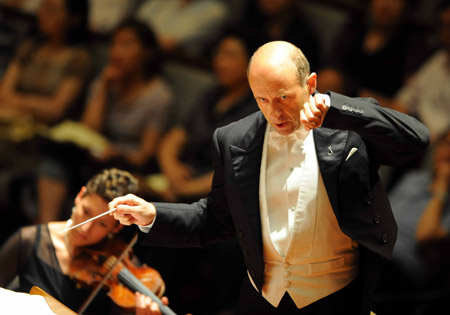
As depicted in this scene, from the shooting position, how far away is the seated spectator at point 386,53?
153 inches

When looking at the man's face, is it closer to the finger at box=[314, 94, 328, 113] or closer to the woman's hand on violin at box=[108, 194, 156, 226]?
the finger at box=[314, 94, 328, 113]

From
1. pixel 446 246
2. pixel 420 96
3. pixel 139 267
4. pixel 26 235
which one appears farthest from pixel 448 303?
pixel 26 235

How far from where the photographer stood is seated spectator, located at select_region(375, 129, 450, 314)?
341 centimetres

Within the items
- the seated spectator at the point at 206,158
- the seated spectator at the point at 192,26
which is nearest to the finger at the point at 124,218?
the seated spectator at the point at 206,158

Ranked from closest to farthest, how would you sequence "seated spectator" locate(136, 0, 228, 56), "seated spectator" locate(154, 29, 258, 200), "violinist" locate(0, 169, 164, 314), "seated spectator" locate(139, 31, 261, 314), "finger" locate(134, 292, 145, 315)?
"finger" locate(134, 292, 145, 315)
"violinist" locate(0, 169, 164, 314)
"seated spectator" locate(139, 31, 261, 314)
"seated spectator" locate(154, 29, 258, 200)
"seated spectator" locate(136, 0, 228, 56)

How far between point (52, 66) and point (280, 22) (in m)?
1.47

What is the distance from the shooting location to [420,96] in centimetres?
385

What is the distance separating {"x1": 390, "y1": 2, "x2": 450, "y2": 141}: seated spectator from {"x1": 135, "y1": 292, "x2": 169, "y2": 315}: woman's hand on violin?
6.73 ft

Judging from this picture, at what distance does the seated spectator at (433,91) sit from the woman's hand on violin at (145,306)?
2050 mm

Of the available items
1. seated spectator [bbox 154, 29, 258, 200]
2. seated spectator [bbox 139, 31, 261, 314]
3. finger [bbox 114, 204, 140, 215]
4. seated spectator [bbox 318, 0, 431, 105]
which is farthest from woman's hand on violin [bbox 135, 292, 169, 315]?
seated spectator [bbox 318, 0, 431, 105]

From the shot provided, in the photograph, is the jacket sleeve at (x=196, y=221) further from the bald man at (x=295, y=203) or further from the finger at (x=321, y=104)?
the finger at (x=321, y=104)

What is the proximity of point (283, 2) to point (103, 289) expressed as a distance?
2405 mm

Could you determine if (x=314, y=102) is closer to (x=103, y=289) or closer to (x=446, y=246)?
(x=103, y=289)

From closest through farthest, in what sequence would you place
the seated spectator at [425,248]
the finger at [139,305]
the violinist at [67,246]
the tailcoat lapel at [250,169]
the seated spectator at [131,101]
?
the tailcoat lapel at [250,169] → the finger at [139,305] → the violinist at [67,246] → the seated spectator at [425,248] → the seated spectator at [131,101]
